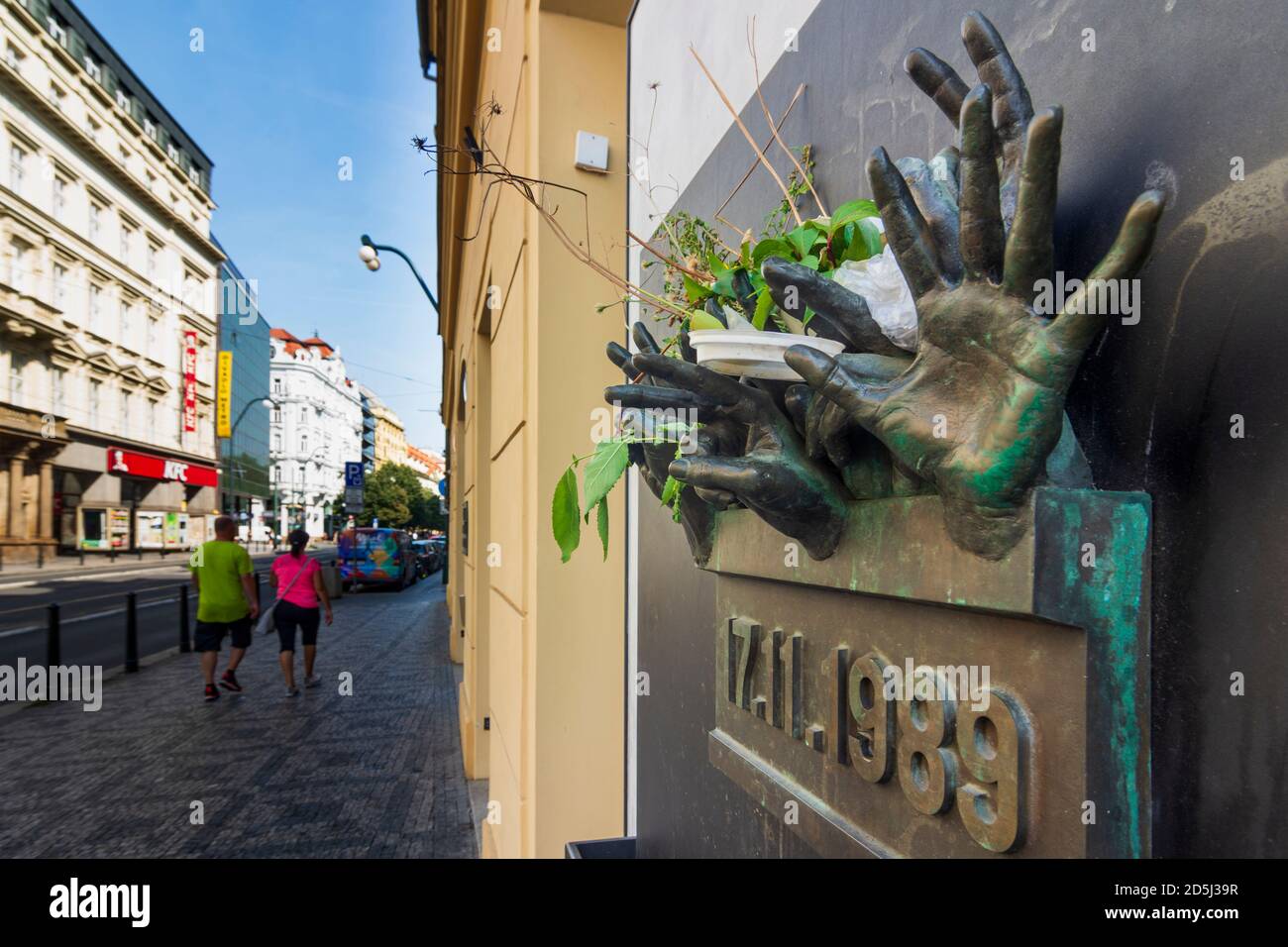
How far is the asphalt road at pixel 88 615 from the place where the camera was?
38.7 ft

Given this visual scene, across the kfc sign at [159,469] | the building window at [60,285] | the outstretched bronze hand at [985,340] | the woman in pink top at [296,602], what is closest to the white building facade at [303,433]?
the kfc sign at [159,469]

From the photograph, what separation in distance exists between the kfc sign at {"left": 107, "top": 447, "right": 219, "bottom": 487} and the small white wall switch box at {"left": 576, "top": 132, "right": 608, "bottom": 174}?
44.0 m

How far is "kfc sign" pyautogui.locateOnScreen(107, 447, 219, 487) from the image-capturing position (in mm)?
37750

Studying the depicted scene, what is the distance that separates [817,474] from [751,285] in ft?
1.14

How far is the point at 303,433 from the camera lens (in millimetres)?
81938

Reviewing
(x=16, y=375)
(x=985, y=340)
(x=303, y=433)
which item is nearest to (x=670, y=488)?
(x=985, y=340)

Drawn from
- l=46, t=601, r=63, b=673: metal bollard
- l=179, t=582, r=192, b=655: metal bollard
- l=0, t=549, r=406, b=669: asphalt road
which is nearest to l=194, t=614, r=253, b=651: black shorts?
l=46, t=601, r=63, b=673: metal bollard

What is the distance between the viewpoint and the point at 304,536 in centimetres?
894

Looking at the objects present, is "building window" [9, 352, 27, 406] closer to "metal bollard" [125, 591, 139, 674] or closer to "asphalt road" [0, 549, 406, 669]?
"asphalt road" [0, 549, 406, 669]

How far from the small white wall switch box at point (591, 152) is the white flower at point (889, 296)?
2.37 meters

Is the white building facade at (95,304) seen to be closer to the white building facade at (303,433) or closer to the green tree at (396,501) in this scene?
the green tree at (396,501)
